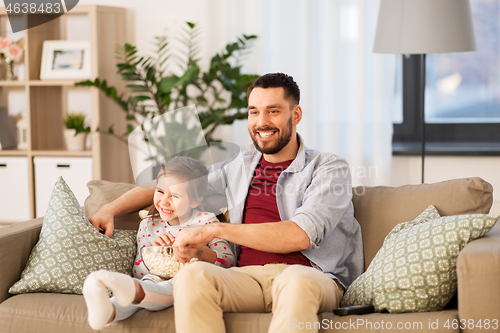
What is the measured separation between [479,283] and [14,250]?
4.78 ft

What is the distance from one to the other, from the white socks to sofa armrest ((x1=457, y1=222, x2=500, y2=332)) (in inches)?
35.3

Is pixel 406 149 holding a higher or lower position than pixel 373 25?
lower

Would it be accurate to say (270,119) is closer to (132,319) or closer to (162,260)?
(162,260)

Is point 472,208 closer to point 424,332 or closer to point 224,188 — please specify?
point 424,332

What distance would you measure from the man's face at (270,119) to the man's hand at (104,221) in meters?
0.63

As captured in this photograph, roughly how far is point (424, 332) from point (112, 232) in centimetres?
113

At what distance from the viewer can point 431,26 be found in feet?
7.65

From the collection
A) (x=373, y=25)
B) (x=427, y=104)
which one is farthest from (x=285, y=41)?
(x=427, y=104)

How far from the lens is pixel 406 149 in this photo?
10.5 feet

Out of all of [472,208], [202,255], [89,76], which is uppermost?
[89,76]

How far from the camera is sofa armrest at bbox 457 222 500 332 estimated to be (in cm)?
133

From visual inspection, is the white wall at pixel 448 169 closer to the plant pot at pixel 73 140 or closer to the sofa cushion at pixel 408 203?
the sofa cushion at pixel 408 203

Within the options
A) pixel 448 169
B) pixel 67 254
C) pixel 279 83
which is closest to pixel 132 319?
pixel 67 254

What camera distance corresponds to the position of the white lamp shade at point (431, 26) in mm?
2318
